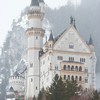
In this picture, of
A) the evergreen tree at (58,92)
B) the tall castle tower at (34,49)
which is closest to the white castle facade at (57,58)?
the tall castle tower at (34,49)

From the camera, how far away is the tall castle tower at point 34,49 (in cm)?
11500

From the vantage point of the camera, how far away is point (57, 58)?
112 meters

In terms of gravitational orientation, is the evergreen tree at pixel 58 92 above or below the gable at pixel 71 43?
below

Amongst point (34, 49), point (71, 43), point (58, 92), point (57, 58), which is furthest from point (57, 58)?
point (58, 92)

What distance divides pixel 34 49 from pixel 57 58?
6764mm

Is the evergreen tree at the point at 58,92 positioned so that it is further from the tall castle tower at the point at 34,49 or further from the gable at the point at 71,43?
the tall castle tower at the point at 34,49

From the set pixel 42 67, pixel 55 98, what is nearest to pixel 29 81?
pixel 42 67

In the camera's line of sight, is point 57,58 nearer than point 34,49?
Yes

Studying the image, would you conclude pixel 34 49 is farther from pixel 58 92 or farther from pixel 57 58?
pixel 58 92

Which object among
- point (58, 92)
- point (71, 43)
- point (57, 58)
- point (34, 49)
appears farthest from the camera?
point (34, 49)

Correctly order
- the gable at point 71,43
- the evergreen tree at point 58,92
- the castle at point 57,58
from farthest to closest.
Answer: the gable at point 71,43 < the castle at point 57,58 < the evergreen tree at point 58,92

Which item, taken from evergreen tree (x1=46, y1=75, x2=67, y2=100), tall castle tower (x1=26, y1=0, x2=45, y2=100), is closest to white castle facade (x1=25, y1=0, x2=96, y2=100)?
tall castle tower (x1=26, y1=0, x2=45, y2=100)

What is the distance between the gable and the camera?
4419 inches

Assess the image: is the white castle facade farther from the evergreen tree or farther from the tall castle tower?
the evergreen tree
